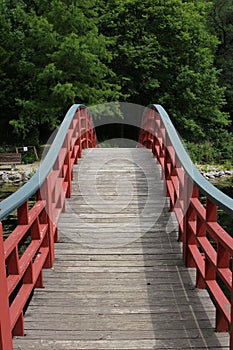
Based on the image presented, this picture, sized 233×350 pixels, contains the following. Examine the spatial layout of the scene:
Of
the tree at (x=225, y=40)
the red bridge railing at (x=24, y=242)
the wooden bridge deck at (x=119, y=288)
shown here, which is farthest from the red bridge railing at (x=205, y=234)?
the tree at (x=225, y=40)

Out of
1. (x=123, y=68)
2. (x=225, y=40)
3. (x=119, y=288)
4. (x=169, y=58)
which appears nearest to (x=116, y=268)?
(x=119, y=288)

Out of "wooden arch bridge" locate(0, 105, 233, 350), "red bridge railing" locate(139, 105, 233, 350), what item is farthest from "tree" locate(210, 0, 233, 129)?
"red bridge railing" locate(139, 105, 233, 350)

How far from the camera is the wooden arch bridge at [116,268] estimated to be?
2.98m

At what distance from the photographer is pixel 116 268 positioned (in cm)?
415

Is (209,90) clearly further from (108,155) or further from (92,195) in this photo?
(92,195)

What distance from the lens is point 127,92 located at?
81.8ft

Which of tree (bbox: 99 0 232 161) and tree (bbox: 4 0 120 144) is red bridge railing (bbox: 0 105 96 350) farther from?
tree (bbox: 99 0 232 161)

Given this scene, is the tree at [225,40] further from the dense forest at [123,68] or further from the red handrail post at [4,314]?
the red handrail post at [4,314]

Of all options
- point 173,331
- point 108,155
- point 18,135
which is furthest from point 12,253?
point 18,135

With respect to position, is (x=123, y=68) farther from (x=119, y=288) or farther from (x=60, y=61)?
(x=119, y=288)

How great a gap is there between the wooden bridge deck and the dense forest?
1620cm

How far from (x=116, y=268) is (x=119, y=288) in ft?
1.21

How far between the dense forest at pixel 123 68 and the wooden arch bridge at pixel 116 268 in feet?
53.5

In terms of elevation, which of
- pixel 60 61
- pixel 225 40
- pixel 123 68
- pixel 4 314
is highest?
pixel 225 40
